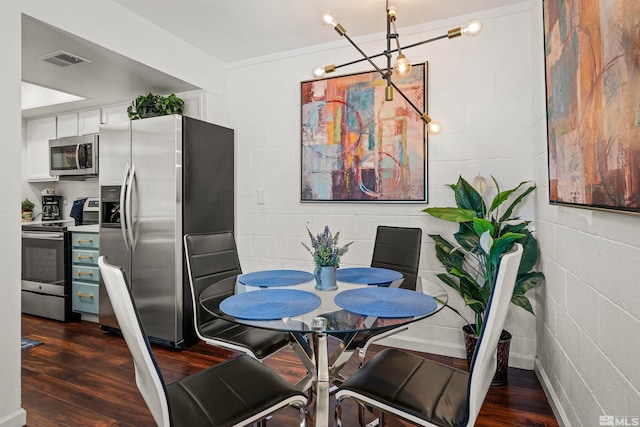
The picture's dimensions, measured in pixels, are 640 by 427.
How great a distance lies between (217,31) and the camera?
3.12m

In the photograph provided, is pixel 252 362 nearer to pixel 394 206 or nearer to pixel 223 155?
pixel 394 206

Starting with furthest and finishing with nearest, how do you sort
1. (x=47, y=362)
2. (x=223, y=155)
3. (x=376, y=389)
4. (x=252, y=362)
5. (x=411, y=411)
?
(x=223, y=155), (x=47, y=362), (x=252, y=362), (x=376, y=389), (x=411, y=411)

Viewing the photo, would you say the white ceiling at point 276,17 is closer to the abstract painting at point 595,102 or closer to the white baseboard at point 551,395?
the abstract painting at point 595,102

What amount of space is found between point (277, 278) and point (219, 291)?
0.32 meters

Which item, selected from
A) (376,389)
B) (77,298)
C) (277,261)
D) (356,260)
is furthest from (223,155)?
(376,389)

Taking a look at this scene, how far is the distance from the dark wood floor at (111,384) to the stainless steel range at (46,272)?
0.44m

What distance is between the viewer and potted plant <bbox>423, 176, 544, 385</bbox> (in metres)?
2.34

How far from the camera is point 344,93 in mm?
3258

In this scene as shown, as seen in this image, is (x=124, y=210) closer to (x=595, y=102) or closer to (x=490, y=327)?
(x=490, y=327)

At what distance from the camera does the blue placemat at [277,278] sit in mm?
1939

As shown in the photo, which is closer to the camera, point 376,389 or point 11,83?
point 376,389

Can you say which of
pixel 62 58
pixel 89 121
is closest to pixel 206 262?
pixel 62 58

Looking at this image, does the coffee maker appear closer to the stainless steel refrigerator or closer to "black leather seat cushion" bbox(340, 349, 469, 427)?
the stainless steel refrigerator

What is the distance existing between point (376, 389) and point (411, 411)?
0.16m
